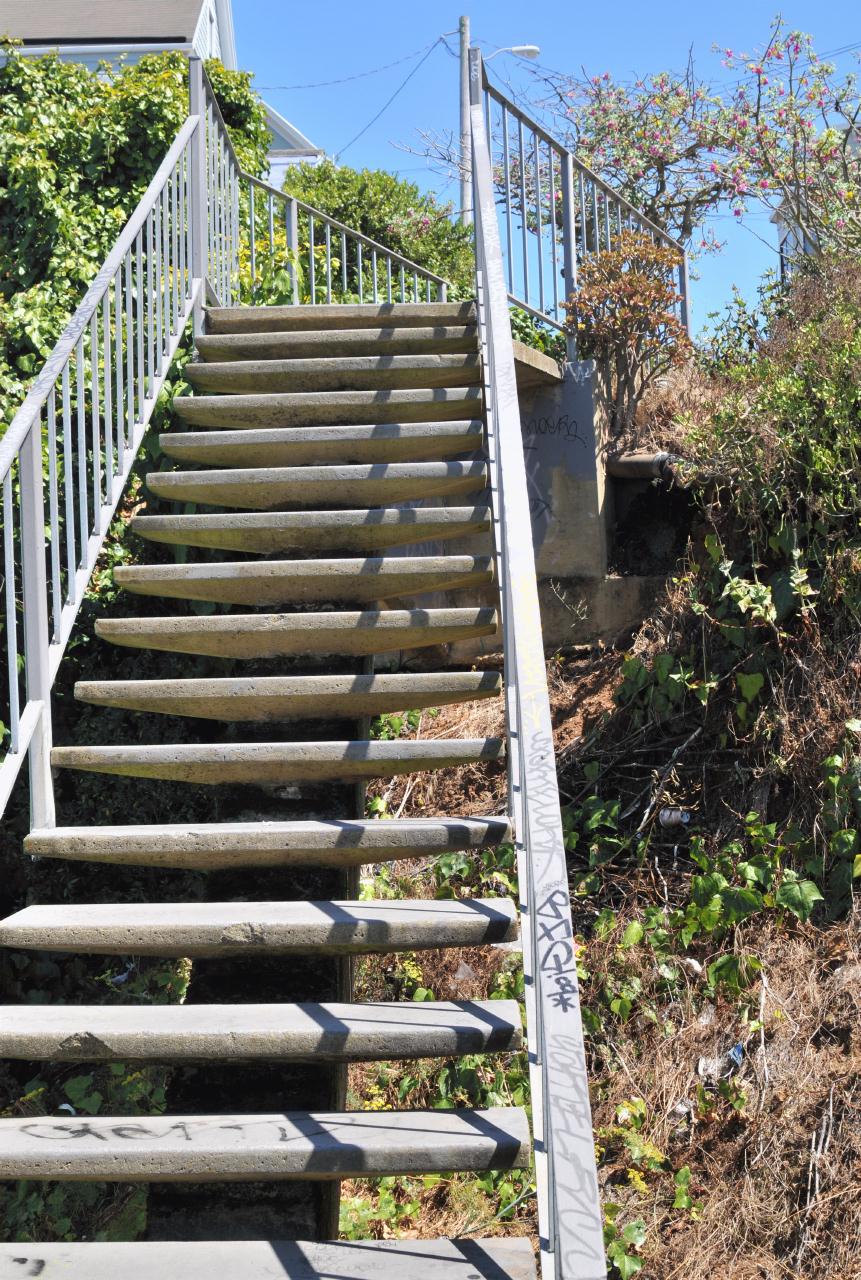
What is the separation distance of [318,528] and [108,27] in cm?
1304

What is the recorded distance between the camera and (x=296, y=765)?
3131mm

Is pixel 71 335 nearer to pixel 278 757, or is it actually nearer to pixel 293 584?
pixel 293 584

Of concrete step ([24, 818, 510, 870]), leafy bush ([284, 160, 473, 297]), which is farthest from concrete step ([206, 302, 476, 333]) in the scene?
leafy bush ([284, 160, 473, 297])

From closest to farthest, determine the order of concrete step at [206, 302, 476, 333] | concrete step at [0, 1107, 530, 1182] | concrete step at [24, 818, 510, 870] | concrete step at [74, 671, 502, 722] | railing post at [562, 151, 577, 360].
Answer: concrete step at [0, 1107, 530, 1182] → concrete step at [24, 818, 510, 870] → concrete step at [74, 671, 502, 722] → concrete step at [206, 302, 476, 333] → railing post at [562, 151, 577, 360]

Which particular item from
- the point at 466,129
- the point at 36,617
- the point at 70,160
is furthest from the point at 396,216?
the point at 36,617

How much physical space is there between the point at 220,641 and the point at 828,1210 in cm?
231

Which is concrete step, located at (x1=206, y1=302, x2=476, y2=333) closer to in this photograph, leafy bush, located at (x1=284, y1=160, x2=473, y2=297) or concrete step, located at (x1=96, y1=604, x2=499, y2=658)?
concrete step, located at (x1=96, y1=604, x2=499, y2=658)

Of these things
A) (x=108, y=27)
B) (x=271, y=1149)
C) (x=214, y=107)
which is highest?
(x=108, y=27)

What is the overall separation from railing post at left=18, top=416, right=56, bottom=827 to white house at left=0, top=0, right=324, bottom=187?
38.4 ft

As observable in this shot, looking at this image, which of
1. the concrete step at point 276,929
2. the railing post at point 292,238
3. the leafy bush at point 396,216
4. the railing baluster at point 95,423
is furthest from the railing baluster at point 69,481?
the leafy bush at point 396,216

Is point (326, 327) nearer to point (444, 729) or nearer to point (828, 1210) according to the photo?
point (444, 729)

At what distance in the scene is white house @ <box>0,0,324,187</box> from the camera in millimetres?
13586

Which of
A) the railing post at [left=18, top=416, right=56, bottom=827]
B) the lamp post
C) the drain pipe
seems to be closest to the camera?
the railing post at [left=18, top=416, right=56, bottom=827]

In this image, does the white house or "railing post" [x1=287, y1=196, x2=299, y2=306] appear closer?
"railing post" [x1=287, y1=196, x2=299, y2=306]
